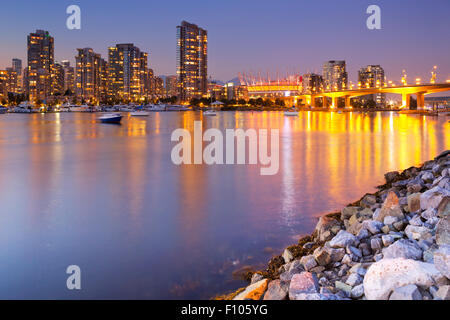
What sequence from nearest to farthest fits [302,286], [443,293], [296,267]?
[443,293] < [302,286] < [296,267]

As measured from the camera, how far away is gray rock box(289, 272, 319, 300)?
14.6ft

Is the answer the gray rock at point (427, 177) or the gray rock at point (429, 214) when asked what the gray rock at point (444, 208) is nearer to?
the gray rock at point (429, 214)

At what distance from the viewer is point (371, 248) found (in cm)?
573

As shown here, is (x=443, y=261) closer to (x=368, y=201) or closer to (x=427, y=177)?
(x=368, y=201)

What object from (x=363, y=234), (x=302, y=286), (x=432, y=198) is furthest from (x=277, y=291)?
(x=432, y=198)

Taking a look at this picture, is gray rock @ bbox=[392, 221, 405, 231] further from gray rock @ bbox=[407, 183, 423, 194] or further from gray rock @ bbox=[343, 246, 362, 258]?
gray rock @ bbox=[407, 183, 423, 194]

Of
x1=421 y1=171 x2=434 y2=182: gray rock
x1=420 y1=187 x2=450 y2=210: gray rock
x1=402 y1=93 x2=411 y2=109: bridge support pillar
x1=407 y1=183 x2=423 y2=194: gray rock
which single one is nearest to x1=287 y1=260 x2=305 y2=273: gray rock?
x1=420 y1=187 x2=450 y2=210: gray rock

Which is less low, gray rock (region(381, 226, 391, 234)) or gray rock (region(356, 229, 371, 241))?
gray rock (region(381, 226, 391, 234))

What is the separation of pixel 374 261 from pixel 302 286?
4.34 ft

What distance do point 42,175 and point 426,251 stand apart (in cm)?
1421

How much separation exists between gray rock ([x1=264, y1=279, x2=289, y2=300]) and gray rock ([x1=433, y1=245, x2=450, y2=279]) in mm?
1622

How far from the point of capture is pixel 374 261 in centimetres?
532
